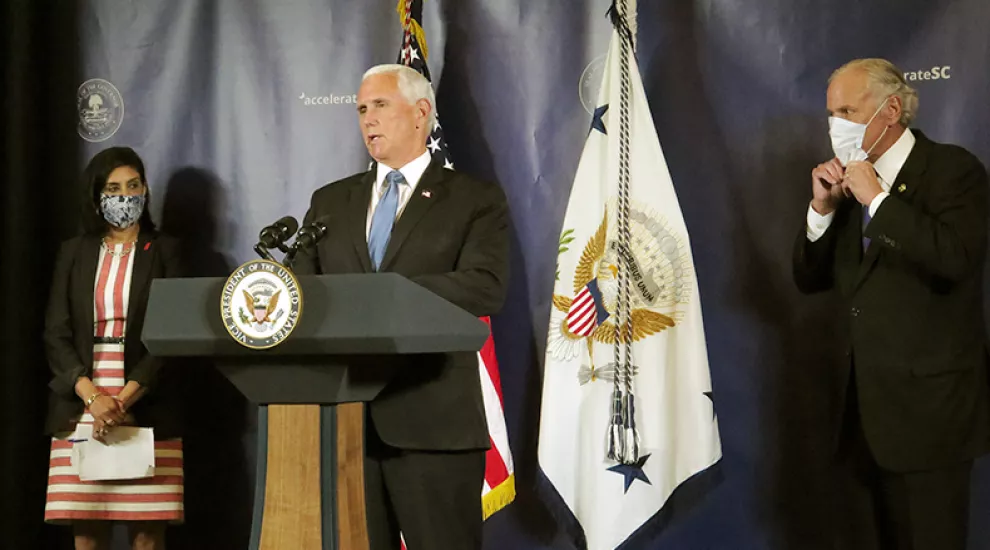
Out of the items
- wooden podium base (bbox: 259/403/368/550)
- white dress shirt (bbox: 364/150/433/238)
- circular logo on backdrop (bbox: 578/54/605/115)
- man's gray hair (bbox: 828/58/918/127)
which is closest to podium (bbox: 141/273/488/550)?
wooden podium base (bbox: 259/403/368/550)

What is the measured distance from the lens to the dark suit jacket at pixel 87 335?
326 centimetres

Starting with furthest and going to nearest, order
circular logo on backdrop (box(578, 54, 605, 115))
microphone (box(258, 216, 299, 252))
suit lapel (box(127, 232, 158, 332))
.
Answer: circular logo on backdrop (box(578, 54, 605, 115)) → suit lapel (box(127, 232, 158, 332)) → microphone (box(258, 216, 299, 252))

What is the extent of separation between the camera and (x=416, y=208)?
216 cm

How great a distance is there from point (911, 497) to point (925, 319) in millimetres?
462

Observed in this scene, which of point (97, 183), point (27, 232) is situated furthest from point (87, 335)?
point (27, 232)

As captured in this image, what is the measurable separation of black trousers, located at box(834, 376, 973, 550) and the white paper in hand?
2246 mm

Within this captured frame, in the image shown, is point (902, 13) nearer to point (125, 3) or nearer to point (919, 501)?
point (919, 501)

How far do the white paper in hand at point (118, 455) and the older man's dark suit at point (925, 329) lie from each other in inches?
90.4

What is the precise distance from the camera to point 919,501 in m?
2.45

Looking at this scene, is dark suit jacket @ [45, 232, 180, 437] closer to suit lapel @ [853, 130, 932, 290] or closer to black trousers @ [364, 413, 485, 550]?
black trousers @ [364, 413, 485, 550]

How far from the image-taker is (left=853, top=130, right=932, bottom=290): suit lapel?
2520 millimetres

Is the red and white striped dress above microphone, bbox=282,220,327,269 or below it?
below

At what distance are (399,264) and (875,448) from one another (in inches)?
52.6

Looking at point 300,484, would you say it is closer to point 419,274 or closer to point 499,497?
point 419,274
